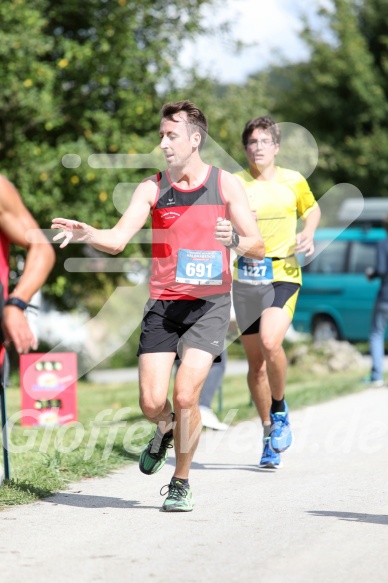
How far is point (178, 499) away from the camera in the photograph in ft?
19.3

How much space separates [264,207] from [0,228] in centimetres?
290

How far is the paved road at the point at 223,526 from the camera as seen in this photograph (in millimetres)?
4551

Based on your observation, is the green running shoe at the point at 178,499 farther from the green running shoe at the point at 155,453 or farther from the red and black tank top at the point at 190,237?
the red and black tank top at the point at 190,237

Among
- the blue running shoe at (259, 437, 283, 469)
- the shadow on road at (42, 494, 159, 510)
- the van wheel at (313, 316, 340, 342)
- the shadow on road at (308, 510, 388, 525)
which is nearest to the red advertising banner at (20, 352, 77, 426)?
the blue running shoe at (259, 437, 283, 469)

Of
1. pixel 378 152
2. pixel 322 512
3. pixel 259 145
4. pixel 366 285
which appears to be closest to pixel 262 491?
pixel 322 512

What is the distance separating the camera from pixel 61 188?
15.7 meters

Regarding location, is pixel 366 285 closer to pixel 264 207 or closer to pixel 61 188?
pixel 61 188

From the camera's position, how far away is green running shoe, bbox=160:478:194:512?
587cm

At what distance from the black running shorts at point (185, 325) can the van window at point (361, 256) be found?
13.3 m

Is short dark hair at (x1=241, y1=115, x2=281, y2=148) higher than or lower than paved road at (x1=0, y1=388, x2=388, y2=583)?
higher

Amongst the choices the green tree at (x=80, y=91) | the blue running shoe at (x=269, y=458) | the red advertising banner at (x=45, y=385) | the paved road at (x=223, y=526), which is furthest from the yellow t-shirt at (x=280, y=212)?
the green tree at (x=80, y=91)

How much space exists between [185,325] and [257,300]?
1.50 m

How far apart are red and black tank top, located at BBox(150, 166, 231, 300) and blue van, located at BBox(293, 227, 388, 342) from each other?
13.1 metres

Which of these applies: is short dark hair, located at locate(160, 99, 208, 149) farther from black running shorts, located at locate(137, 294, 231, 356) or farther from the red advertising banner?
the red advertising banner
